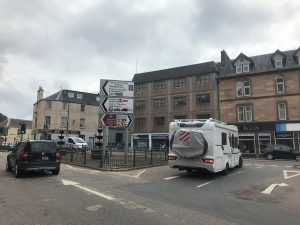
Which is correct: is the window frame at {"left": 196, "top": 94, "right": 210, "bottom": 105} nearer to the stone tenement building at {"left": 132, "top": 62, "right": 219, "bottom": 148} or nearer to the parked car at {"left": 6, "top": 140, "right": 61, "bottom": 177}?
the stone tenement building at {"left": 132, "top": 62, "right": 219, "bottom": 148}

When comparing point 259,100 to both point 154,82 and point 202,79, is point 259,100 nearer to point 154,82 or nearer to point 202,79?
point 202,79

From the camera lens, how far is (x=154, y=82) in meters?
49.1

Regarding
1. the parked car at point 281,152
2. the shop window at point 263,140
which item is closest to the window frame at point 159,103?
the shop window at point 263,140

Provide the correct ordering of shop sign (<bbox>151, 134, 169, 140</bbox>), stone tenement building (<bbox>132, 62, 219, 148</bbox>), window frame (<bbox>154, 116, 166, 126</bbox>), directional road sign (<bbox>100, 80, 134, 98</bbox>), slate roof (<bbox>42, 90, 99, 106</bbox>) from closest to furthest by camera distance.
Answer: directional road sign (<bbox>100, 80, 134, 98</bbox>), stone tenement building (<bbox>132, 62, 219, 148</bbox>), shop sign (<bbox>151, 134, 169, 140</bbox>), window frame (<bbox>154, 116, 166, 126</bbox>), slate roof (<bbox>42, 90, 99, 106</bbox>)

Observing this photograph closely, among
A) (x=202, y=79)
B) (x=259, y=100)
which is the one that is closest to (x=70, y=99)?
(x=202, y=79)

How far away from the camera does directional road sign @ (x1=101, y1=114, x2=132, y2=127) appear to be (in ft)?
67.3

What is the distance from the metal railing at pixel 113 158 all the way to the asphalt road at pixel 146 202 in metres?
6.47

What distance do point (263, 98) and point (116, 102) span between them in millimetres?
23480

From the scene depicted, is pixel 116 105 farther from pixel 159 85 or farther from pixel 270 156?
pixel 159 85

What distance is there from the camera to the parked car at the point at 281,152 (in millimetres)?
29486

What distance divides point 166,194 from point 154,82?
39.8 meters

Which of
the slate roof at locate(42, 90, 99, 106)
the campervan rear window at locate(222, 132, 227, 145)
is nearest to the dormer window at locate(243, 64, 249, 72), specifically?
the campervan rear window at locate(222, 132, 227, 145)

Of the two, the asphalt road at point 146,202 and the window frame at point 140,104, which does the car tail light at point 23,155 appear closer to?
the asphalt road at point 146,202

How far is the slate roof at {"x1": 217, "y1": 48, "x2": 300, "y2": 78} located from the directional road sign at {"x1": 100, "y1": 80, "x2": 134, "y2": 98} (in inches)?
911
